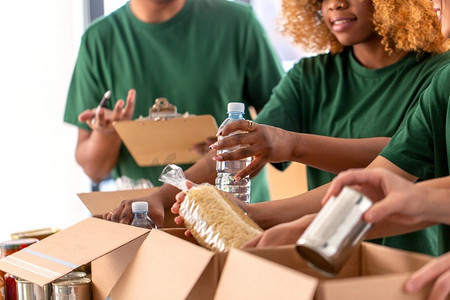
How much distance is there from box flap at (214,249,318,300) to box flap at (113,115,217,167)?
112 centimetres

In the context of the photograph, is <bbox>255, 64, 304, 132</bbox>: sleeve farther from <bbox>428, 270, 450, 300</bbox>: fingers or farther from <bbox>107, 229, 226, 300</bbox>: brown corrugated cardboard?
<bbox>428, 270, 450, 300</bbox>: fingers

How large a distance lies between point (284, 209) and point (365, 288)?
0.69 meters

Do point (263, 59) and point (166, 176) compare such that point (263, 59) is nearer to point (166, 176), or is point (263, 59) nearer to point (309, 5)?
point (309, 5)

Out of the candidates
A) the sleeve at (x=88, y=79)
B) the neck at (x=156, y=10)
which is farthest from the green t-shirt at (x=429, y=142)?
the sleeve at (x=88, y=79)

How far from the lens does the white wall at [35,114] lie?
164 inches

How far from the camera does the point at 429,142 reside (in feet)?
4.86

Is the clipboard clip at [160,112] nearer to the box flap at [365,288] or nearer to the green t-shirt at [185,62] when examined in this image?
the green t-shirt at [185,62]

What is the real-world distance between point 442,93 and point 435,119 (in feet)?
0.20

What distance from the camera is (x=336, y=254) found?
83 centimetres

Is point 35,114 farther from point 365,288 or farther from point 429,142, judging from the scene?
point 365,288

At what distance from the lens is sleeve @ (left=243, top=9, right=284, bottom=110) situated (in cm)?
254

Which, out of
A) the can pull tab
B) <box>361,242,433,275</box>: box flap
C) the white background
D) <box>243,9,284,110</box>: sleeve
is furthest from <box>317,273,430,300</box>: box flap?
the white background

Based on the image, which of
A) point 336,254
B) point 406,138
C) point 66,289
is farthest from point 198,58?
point 336,254

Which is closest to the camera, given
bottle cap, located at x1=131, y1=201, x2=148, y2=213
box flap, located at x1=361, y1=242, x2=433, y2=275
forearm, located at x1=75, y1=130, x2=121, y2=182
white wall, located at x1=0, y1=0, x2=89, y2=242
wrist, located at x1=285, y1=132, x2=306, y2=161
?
box flap, located at x1=361, y1=242, x2=433, y2=275
